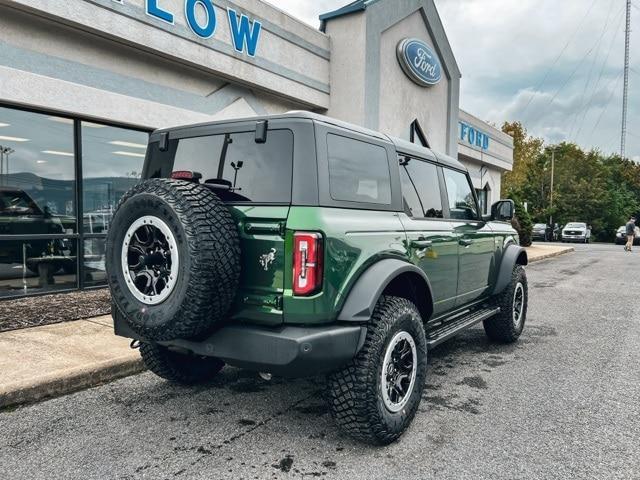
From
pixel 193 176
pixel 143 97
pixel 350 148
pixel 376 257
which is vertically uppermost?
pixel 143 97

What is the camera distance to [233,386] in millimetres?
3916

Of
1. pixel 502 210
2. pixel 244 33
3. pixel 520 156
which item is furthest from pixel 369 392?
pixel 520 156

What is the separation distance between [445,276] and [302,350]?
1.84 meters

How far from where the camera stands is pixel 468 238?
4430 millimetres

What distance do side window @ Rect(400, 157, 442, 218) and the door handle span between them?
0.77ft

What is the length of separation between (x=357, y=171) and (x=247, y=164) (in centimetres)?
73

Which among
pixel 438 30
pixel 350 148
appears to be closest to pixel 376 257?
pixel 350 148

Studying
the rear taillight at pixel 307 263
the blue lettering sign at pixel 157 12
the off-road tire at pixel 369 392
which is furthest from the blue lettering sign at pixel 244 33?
the off-road tire at pixel 369 392

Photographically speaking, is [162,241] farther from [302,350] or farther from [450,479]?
[450,479]

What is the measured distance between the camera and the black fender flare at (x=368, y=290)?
2.75 m

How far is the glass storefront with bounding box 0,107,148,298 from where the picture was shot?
673 cm

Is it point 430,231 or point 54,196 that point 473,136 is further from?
point 430,231

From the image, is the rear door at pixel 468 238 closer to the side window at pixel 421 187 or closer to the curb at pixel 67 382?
the side window at pixel 421 187

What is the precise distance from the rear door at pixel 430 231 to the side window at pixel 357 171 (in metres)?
0.26
